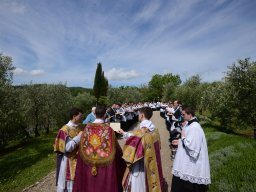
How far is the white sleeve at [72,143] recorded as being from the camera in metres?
5.15

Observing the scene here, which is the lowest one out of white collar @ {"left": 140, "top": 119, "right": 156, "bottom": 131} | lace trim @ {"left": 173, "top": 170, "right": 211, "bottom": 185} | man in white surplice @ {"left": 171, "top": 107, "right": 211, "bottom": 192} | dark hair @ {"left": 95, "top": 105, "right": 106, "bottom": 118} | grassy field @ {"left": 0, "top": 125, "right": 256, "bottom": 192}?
grassy field @ {"left": 0, "top": 125, "right": 256, "bottom": 192}

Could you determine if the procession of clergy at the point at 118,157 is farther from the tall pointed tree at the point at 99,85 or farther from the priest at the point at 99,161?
the tall pointed tree at the point at 99,85

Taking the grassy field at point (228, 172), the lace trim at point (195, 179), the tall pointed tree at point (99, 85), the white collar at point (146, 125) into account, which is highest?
the tall pointed tree at point (99, 85)

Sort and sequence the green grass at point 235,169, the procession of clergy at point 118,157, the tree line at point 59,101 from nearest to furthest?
the procession of clergy at point 118,157
the green grass at point 235,169
the tree line at point 59,101

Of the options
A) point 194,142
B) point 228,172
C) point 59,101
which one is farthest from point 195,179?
point 59,101

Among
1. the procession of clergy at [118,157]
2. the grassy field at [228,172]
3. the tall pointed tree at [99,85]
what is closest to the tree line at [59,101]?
the grassy field at [228,172]

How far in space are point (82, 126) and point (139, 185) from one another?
1841 millimetres

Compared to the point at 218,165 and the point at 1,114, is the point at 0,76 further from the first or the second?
the point at 218,165

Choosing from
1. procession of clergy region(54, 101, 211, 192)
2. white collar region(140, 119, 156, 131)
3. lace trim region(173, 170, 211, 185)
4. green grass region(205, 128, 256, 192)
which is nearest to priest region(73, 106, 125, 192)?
procession of clergy region(54, 101, 211, 192)

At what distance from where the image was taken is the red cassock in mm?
4883

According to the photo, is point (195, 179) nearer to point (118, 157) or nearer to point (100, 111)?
point (118, 157)

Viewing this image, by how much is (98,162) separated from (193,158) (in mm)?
2088

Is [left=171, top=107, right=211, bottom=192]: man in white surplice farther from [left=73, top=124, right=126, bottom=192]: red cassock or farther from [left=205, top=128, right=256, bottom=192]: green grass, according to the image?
[left=73, top=124, right=126, bottom=192]: red cassock

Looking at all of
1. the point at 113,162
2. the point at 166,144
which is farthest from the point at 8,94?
the point at 113,162
